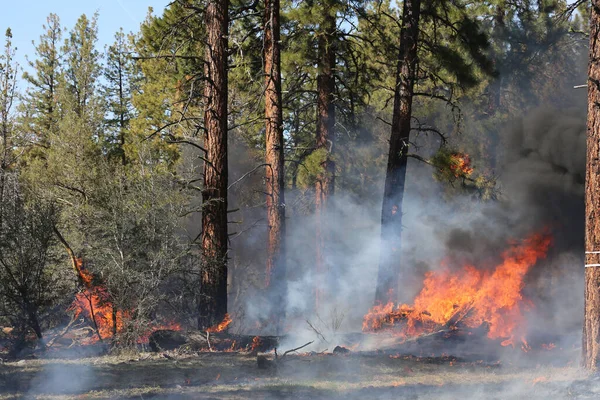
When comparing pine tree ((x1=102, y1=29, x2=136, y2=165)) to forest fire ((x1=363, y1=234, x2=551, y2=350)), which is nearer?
forest fire ((x1=363, y1=234, x2=551, y2=350))

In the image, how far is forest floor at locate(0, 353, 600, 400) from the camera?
7.81 m

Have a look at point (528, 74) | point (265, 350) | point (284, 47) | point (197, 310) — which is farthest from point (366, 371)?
point (528, 74)

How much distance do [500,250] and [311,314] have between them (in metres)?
5.78

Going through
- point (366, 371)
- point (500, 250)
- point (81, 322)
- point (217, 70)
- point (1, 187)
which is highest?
point (217, 70)

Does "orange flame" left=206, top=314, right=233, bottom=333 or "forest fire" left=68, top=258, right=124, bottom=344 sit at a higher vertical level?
"forest fire" left=68, top=258, right=124, bottom=344

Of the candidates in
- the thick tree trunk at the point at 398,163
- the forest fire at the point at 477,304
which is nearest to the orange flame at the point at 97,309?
the forest fire at the point at 477,304

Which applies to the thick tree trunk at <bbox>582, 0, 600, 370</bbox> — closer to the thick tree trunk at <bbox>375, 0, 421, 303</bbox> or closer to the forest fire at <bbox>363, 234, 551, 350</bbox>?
the forest fire at <bbox>363, 234, 551, 350</bbox>

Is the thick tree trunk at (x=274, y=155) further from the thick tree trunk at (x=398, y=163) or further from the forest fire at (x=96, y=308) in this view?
the forest fire at (x=96, y=308)

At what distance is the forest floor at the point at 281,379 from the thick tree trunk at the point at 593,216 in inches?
19.7

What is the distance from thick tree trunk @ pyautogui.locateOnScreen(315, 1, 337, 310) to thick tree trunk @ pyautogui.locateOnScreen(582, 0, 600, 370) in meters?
7.35

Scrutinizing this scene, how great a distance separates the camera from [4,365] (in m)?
8.83

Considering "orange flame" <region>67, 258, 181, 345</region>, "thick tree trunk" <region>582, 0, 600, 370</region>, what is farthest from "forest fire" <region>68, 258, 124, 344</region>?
"thick tree trunk" <region>582, 0, 600, 370</region>

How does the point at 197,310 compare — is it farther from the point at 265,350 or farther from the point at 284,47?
the point at 284,47

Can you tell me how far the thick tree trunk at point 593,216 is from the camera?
29.1 feet
